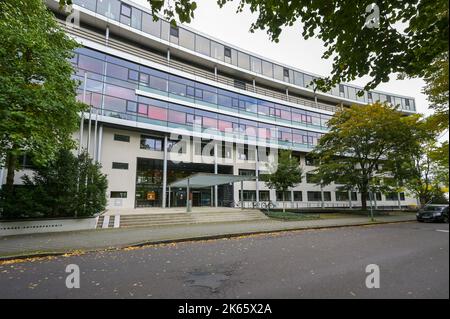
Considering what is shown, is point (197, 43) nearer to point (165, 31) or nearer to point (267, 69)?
point (165, 31)

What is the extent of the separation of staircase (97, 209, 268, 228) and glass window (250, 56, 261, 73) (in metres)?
23.2

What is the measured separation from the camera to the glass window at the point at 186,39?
1190 inches

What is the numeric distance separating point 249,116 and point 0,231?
28.1 m

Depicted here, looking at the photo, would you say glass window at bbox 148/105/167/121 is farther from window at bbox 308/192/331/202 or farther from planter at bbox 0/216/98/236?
window at bbox 308/192/331/202

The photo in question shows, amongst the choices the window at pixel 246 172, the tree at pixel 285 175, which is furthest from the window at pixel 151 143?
the tree at pixel 285 175

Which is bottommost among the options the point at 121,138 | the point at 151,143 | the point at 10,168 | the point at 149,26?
the point at 10,168

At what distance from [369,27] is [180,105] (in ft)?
→ 85.0

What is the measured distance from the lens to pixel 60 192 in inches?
564

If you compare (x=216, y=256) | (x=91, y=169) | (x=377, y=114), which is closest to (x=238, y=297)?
(x=216, y=256)

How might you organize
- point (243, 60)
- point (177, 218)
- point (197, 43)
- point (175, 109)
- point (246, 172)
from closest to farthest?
point (177, 218) < point (175, 109) < point (197, 43) < point (246, 172) < point (243, 60)

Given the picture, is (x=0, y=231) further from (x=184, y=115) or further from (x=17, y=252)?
(x=184, y=115)

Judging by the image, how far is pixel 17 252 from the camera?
28.1 feet

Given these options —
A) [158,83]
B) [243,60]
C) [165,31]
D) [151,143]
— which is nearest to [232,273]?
[151,143]

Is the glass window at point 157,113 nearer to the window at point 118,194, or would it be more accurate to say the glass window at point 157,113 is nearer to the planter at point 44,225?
the window at point 118,194
